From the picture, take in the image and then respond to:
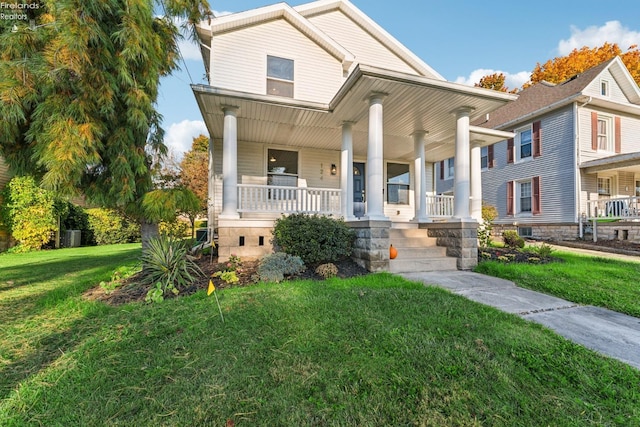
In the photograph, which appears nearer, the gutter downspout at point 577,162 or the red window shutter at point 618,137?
the gutter downspout at point 577,162

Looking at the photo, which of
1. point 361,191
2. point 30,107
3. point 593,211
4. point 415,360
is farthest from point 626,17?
point 30,107

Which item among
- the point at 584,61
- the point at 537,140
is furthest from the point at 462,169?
the point at 584,61

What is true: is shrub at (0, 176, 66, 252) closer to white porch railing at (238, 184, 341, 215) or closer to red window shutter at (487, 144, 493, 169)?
white porch railing at (238, 184, 341, 215)

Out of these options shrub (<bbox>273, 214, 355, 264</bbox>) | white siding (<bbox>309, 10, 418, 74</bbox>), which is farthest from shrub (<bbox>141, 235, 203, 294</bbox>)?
white siding (<bbox>309, 10, 418, 74</bbox>)

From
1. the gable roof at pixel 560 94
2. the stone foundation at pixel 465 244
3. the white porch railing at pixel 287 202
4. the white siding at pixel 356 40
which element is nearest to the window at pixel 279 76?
the white siding at pixel 356 40

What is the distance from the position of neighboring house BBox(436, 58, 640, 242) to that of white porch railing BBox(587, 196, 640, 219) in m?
0.02

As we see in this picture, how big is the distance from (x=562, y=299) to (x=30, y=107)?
782 cm

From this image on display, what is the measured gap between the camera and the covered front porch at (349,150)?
5.39 meters

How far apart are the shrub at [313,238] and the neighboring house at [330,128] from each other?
475 mm

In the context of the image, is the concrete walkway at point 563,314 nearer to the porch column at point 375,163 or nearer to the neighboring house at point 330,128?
the neighboring house at point 330,128

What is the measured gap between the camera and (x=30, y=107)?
12.2 ft

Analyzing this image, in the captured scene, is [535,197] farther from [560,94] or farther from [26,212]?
[26,212]

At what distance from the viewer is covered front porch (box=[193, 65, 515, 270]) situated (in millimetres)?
5387

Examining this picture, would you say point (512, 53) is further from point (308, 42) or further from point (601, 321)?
point (601, 321)
